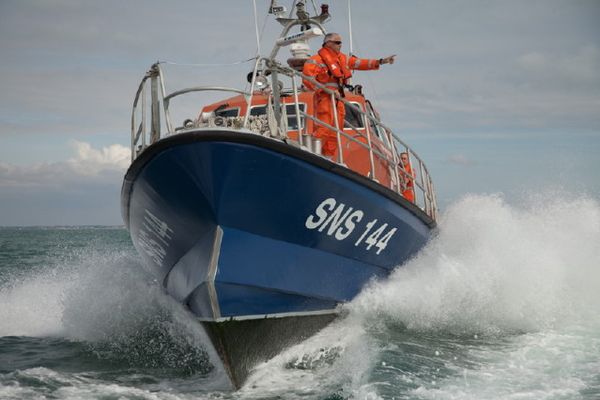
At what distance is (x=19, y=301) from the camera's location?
26.8ft

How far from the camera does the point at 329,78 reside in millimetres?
5629

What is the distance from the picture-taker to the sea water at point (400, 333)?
14.3 ft

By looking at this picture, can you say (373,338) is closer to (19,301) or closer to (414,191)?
(414,191)

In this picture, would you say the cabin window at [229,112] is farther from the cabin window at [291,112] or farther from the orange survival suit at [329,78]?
the orange survival suit at [329,78]

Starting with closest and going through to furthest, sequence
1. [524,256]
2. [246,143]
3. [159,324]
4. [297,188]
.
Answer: [246,143], [297,188], [159,324], [524,256]

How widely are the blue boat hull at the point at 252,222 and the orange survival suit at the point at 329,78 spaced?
0.74 metres

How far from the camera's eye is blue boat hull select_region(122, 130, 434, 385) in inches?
168

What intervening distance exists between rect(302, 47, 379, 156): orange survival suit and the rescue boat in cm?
44

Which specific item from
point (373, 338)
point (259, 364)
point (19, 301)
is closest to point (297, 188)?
point (259, 364)

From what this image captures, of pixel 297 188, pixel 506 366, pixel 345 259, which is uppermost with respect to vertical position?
pixel 297 188

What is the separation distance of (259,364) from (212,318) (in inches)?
26.1

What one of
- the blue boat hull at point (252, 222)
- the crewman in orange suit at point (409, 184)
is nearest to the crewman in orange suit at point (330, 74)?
the blue boat hull at point (252, 222)

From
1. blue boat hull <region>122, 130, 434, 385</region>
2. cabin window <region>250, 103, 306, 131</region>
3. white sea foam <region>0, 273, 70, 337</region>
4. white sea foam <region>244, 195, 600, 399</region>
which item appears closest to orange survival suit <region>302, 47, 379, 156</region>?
cabin window <region>250, 103, 306, 131</region>

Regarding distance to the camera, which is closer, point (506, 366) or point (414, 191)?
point (506, 366)
